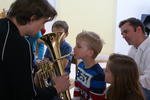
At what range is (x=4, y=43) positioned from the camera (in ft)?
4.23

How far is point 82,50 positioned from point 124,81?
0.57 m

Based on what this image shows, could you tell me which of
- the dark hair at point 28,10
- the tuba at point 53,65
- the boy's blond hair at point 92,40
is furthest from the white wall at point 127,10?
the dark hair at point 28,10

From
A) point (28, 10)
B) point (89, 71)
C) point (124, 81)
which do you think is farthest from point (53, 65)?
point (28, 10)

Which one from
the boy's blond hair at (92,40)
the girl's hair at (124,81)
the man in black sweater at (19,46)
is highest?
the man in black sweater at (19,46)

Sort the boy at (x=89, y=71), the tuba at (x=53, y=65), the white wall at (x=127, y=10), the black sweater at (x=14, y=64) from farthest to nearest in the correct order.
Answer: the white wall at (x=127, y=10) → the boy at (x=89, y=71) → the tuba at (x=53, y=65) → the black sweater at (x=14, y=64)

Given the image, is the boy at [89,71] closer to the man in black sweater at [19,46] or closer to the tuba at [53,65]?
the tuba at [53,65]

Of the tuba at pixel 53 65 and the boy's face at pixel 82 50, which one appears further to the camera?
the boy's face at pixel 82 50

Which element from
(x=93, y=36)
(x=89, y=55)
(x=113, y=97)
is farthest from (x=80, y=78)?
(x=113, y=97)

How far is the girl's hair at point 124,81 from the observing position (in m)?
1.66

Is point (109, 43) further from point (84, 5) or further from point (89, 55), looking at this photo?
point (89, 55)

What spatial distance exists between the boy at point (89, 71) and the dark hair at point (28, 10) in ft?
2.57

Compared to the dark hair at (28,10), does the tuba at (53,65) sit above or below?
below

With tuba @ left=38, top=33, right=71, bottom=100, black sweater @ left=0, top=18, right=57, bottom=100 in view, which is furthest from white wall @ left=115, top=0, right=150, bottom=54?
black sweater @ left=0, top=18, right=57, bottom=100

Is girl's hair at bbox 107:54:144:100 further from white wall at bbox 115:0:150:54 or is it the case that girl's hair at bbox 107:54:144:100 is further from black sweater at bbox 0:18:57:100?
white wall at bbox 115:0:150:54
